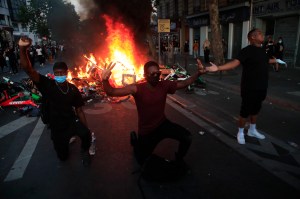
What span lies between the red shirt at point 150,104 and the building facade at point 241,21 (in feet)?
46.9

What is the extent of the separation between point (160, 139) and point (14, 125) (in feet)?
14.8

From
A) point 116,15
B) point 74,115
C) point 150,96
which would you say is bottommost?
point 74,115

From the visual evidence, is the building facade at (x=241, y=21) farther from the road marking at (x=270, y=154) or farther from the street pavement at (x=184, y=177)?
the street pavement at (x=184, y=177)

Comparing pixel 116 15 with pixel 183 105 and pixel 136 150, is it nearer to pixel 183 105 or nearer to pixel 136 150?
pixel 183 105

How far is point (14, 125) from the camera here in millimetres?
6633

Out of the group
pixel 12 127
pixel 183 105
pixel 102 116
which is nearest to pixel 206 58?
pixel 183 105

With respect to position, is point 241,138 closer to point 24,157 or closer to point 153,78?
point 153,78

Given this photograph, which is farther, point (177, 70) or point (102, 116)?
point (177, 70)

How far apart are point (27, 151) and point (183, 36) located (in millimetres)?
30399

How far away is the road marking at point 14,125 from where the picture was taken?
6124 mm

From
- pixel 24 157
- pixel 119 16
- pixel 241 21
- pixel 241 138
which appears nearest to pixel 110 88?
pixel 24 157

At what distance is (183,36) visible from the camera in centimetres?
3328

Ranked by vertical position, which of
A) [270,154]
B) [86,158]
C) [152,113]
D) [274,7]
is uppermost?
[274,7]

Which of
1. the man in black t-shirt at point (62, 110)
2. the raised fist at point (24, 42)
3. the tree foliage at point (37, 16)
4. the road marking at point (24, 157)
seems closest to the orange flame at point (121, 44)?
the road marking at point (24, 157)
